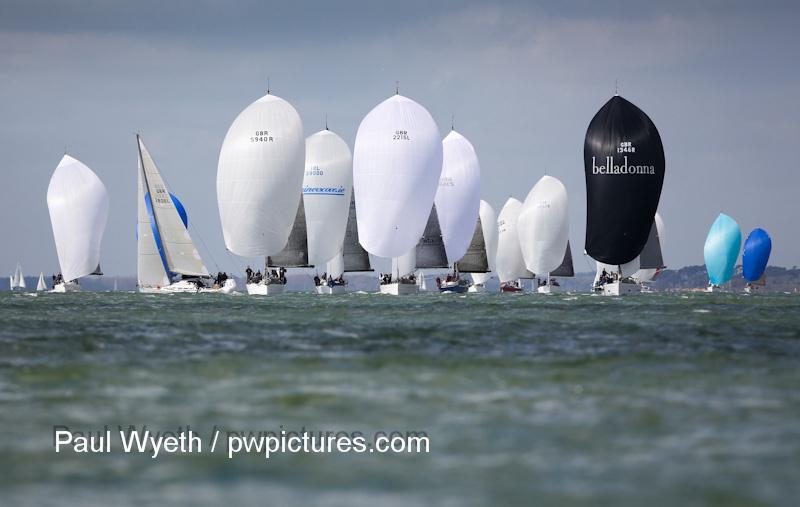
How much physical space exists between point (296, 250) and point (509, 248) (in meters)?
41.2

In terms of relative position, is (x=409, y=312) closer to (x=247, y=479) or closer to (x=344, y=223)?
(x=247, y=479)

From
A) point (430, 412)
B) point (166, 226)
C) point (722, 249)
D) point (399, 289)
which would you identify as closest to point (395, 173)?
point (399, 289)

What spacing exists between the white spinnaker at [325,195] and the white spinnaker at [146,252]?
14.4 meters

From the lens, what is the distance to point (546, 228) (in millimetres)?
117812

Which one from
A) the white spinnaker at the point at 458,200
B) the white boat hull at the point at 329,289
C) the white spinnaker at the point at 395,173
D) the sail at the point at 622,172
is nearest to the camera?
the sail at the point at 622,172

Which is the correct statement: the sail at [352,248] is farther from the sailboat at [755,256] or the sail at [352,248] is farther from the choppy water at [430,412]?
the choppy water at [430,412]

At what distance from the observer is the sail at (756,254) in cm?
13850

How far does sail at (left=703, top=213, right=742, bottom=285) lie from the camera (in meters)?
135

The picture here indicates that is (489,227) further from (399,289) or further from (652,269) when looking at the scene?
(399,289)

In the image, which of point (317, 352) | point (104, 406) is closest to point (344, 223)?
point (317, 352)

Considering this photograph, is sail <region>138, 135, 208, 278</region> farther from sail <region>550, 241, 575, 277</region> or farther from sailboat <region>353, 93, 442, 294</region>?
sail <region>550, 241, 575, 277</region>

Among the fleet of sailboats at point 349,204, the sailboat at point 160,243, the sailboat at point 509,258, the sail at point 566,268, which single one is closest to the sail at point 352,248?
the fleet of sailboats at point 349,204

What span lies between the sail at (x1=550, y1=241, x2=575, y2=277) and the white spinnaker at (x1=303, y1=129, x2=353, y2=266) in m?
35.7

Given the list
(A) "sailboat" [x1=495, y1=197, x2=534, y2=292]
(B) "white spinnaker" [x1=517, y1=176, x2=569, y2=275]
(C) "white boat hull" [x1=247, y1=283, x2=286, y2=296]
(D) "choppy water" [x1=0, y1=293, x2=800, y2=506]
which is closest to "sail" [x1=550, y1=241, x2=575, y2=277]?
(A) "sailboat" [x1=495, y1=197, x2=534, y2=292]
